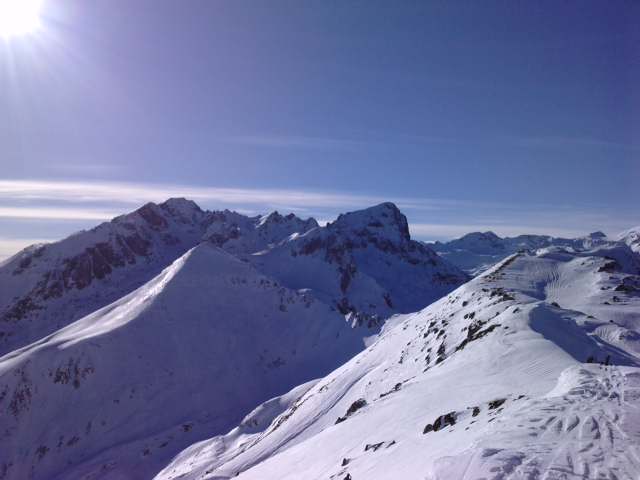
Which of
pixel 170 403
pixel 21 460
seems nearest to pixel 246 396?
pixel 170 403

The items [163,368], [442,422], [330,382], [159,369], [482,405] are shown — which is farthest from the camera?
[163,368]

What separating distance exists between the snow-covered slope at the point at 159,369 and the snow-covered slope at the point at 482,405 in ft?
89.3

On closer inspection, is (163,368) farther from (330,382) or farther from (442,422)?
(442,422)

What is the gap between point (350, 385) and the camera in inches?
1844

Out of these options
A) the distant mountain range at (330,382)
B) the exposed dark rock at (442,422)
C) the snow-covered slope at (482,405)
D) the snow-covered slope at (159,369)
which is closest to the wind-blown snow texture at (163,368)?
the snow-covered slope at (159,369)

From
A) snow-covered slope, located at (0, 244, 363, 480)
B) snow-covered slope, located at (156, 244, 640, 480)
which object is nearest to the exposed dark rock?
snow-covered slope, located at (156, 244, 640, 480)

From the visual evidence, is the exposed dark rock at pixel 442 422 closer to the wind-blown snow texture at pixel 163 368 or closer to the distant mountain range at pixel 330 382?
the distant mountain range at pixel 330 382

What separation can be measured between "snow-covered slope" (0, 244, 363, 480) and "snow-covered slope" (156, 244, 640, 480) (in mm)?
27231

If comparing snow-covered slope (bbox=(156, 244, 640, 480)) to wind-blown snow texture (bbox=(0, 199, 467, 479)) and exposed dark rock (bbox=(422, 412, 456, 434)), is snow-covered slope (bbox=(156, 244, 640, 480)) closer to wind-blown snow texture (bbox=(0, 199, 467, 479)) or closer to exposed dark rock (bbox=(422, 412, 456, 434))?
exposed dark rock (bbox=(422, 412, 456, 434))

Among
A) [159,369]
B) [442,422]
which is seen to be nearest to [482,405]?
[442,422]

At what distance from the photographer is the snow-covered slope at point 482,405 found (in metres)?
11.5

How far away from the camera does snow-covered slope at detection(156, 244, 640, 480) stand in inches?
454

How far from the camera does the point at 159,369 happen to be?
88.0 meters

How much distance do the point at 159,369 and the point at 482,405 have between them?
3249 inches
